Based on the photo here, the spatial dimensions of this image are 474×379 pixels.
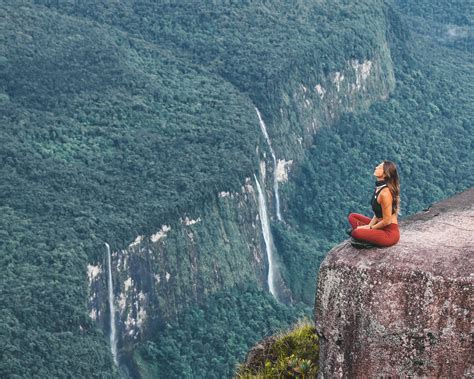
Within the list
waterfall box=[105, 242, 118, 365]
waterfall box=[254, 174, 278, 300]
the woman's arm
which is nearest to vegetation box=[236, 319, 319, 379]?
the woman's arm

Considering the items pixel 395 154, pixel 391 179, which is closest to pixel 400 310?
pixel 391 179

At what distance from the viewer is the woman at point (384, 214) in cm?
1246

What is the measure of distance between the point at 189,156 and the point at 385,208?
48.9 m

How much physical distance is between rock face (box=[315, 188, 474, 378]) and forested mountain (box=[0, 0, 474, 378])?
31554mm

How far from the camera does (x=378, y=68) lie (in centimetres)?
8119

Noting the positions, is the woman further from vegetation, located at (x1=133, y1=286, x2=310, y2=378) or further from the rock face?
vegetation, located at (x1=133, y1=286, x2=310, y2=378)

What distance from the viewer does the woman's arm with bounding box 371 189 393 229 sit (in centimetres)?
1254

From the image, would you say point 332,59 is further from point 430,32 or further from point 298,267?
point 430,32

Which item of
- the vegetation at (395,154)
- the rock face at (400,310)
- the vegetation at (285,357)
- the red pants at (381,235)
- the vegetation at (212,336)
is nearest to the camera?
the rock face at (400,310)

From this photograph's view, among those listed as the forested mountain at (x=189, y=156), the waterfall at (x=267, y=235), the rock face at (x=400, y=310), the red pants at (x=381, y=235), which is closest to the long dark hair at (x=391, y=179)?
the red pants at (x=381, y=235)

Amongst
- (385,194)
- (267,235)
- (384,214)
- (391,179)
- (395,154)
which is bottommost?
(384,214)

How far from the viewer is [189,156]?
61406 mm

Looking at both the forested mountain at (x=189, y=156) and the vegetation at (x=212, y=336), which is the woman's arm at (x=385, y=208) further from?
the vegetation at (x=212, y=336)

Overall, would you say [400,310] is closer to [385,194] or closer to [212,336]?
[385,194]
